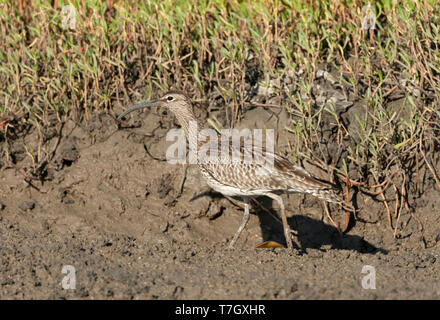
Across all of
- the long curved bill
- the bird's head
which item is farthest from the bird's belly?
the long curved bill

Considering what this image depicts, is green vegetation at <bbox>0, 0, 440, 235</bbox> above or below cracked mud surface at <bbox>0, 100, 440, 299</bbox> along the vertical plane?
→ above

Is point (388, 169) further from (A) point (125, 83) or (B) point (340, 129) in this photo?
(A) point (125, 83)

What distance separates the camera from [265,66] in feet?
25.4

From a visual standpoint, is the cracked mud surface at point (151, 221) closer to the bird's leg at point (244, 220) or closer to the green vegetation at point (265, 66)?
the bird's leg at point (244, 220)

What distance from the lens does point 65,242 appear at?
20.8ft

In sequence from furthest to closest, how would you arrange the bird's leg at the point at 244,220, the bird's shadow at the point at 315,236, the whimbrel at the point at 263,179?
the bird's shadow at the point at 315,236
the bird's leg at the point at 244,220
the whimbrel at the point at 263,179

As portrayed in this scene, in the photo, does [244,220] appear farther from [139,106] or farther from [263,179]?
[139,106]

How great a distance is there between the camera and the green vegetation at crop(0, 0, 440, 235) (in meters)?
7.22

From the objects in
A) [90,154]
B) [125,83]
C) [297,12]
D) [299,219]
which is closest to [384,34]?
[297,12]

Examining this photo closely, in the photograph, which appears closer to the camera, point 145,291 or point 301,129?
point 145,291

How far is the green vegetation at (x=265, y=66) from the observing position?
284 inches

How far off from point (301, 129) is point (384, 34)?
1853 millimetres

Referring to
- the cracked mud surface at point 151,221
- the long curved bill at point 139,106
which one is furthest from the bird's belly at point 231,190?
the long curved bill at point 139,106

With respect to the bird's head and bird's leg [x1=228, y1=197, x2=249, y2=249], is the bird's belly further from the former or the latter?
the bird's head
